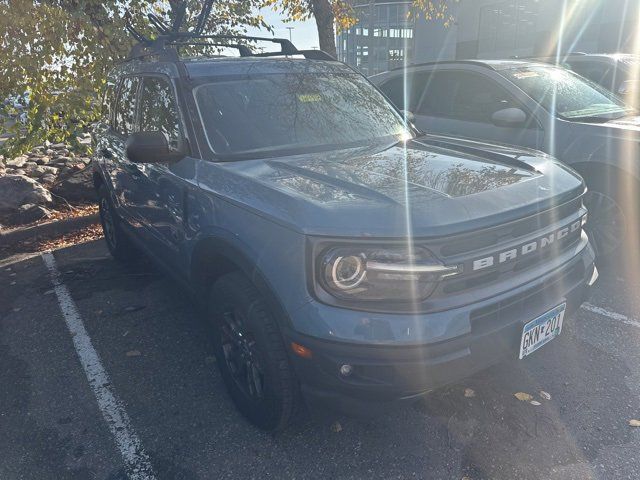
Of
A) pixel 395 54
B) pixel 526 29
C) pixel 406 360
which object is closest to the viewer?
pixel 406 360

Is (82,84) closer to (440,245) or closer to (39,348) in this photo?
(39,348)

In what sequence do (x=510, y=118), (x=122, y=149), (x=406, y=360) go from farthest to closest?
(x=510, y=118)
(x=122, y=149)
(x=406, y=360)

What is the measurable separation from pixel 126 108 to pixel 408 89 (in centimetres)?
316

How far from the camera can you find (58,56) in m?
5.48

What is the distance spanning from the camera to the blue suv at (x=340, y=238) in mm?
2051

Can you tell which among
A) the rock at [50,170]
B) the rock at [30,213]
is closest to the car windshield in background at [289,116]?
the rock at [30,213]

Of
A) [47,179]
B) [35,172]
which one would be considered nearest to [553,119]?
[47,179]

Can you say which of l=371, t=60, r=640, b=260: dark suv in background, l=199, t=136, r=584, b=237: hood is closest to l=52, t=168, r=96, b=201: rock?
l=371, t=60, r=640, b=260: dark suv in background

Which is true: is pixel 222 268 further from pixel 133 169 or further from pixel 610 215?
pixel 610 215

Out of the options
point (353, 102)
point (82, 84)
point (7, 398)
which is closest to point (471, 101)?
point (353, 102)

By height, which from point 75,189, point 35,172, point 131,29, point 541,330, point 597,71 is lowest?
point 75,189

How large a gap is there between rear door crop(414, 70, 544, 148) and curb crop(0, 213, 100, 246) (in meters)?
4.31

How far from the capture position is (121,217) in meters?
4.50

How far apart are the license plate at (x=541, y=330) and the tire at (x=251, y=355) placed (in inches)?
42.9
